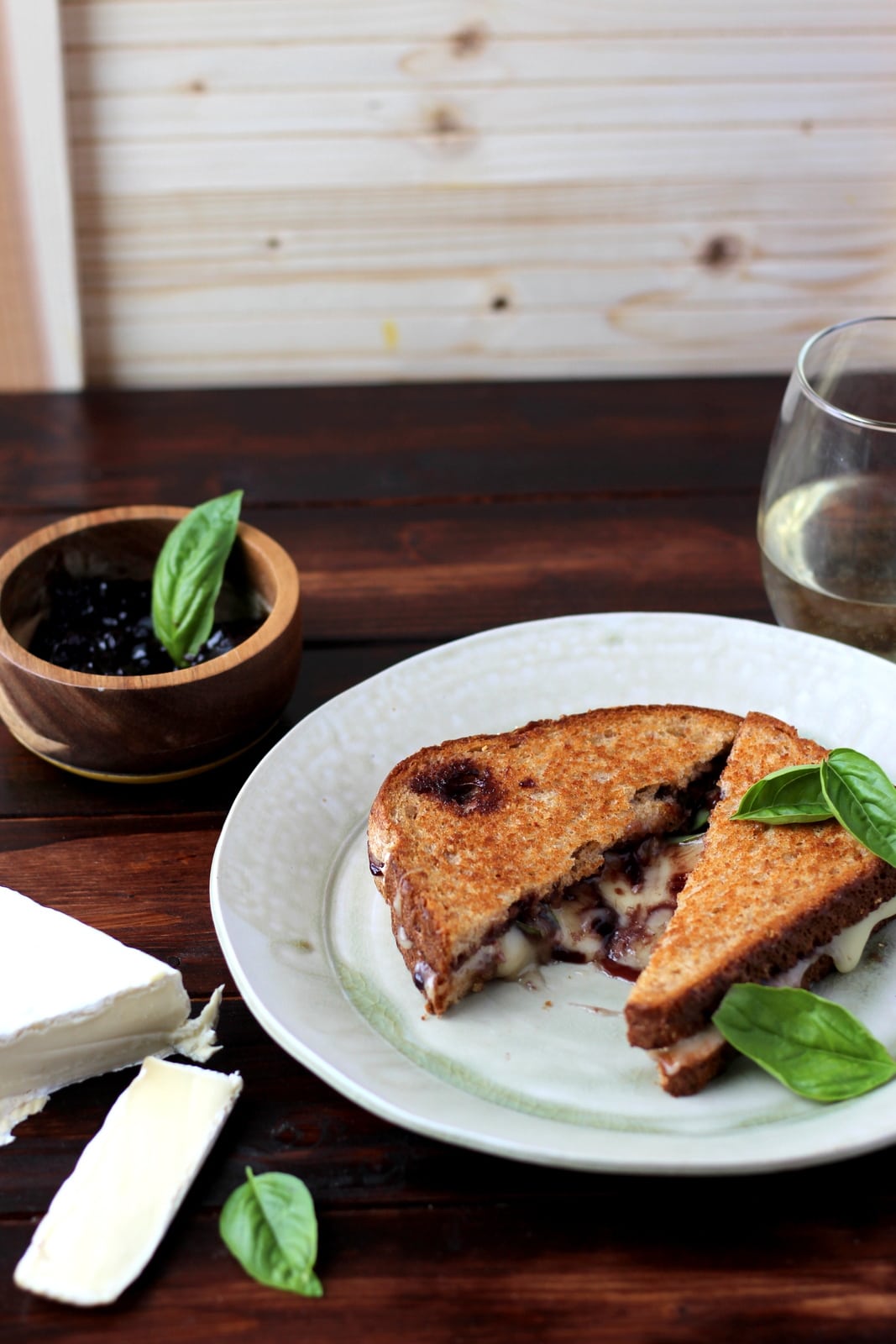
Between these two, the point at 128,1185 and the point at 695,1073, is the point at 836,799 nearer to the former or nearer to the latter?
the point at 695,1073

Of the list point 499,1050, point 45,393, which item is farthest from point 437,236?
point 499,1050

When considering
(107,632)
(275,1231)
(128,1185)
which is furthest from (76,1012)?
(107,632)

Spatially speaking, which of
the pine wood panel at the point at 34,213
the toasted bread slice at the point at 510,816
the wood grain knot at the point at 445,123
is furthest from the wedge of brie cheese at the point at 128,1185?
the wood grain knot at the point at 445,123

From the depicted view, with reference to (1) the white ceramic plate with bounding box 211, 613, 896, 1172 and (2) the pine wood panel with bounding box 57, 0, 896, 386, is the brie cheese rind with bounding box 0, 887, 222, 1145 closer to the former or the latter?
(1) the white ceramic plate with bounding box 211, 613, 896, 1172

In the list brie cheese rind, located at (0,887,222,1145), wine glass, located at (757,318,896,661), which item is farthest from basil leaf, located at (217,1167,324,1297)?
wine glass, located at (757,318,896,661)

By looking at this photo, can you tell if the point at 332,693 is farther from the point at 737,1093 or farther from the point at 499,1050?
the point at 737,1093

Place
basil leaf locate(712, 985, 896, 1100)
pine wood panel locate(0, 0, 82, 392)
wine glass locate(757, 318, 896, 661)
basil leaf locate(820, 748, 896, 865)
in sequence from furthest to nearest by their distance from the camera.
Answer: pine wood panel locate(0, 0, 82, 392) < wine glass locate(757, 318, 896, 661) < basil leaf locate(820, 748, 896, 865) < basil leaf locate(712, 985, 896, 1100)

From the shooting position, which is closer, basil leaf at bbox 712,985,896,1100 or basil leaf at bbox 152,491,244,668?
basil leaf at bbox 712,985,896,1100
